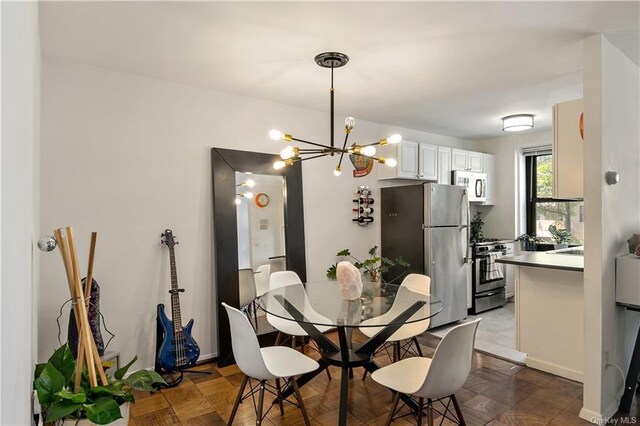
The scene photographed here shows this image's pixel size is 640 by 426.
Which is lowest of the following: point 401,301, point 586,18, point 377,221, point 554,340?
point 554,340

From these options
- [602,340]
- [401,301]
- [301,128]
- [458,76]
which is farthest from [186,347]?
[458,76]

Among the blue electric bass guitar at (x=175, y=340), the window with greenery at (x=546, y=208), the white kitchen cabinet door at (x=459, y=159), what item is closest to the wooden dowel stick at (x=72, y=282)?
the blue electric bass guitar at (x=175, y=340)

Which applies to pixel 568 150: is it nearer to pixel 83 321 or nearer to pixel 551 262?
pixel 551 262

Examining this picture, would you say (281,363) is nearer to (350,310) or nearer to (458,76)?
(350,310)

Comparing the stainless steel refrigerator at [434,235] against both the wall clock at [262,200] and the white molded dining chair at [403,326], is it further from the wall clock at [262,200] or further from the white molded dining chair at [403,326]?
the wall clock at [262,200]

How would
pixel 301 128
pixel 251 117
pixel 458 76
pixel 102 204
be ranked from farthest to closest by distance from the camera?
1. pixel 301 128
2. pixel 251 117
3. pixel 458 76
4. pixel 102 204

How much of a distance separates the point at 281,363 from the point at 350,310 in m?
0.53

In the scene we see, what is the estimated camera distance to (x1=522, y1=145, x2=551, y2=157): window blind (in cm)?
532

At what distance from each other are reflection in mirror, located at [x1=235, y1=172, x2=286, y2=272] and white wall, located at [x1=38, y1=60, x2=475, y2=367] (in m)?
0.29

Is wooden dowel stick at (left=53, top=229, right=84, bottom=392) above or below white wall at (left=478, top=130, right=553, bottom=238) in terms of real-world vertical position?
below

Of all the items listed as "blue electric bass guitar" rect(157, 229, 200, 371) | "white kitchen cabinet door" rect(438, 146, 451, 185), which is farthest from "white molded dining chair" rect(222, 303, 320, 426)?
"white kitchen cabinet door" rect(438, 146, 451, 185)

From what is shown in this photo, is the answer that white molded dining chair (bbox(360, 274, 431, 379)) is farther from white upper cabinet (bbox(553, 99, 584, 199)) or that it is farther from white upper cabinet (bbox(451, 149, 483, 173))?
white upper cabinet (bbox(451, 149, 483, 173))

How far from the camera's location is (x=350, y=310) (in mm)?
2365

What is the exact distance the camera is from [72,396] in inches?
56.2
